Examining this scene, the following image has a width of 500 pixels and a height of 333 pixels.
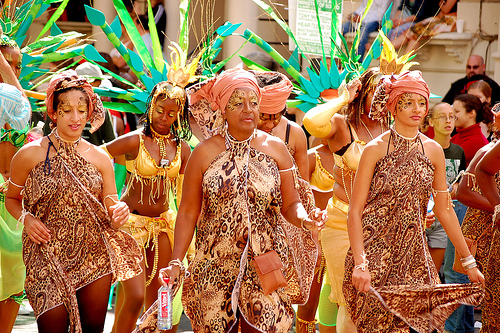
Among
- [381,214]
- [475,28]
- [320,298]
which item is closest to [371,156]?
[381,214]

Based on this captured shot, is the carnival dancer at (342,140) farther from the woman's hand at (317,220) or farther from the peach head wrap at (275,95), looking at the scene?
the woman's hand at (317,220)

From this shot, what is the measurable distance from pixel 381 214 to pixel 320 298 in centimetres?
174

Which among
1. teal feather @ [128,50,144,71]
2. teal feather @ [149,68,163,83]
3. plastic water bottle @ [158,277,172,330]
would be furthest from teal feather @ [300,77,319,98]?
plastic water bottle @ [158,277,172,330]

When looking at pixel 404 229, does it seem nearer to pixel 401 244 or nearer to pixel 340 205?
pixel 401 244

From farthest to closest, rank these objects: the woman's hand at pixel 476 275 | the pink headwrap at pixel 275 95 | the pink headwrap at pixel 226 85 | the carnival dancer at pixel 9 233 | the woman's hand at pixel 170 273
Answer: the carnival dancer at pixel 9 233, the pink headwrap at pixel 275 95, the woman's hand at pixel 476 275, the pink headwrap at pixel 226 85, the woman's hand at pixel 170 273

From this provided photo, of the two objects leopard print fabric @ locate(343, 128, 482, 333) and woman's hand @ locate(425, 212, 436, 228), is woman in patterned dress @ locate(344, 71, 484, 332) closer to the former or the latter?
leopard print fabric @ locate(343, 128, 482, 333)

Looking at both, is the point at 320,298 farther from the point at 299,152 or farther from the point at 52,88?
the point at 52,88

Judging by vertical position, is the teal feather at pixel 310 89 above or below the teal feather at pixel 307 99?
Result: above

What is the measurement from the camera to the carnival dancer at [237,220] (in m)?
4.26

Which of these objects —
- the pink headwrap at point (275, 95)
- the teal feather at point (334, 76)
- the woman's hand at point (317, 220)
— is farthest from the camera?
the teal feather at point (334, 76)

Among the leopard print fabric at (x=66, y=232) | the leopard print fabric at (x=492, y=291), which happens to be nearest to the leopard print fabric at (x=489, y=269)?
the leopard print fabric at (x=492, y=291)

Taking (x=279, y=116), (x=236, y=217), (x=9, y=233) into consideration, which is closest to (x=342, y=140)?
(x=279, y=116)

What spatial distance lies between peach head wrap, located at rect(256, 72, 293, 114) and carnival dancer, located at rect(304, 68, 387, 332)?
648mm

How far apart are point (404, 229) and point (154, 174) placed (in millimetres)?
2215
